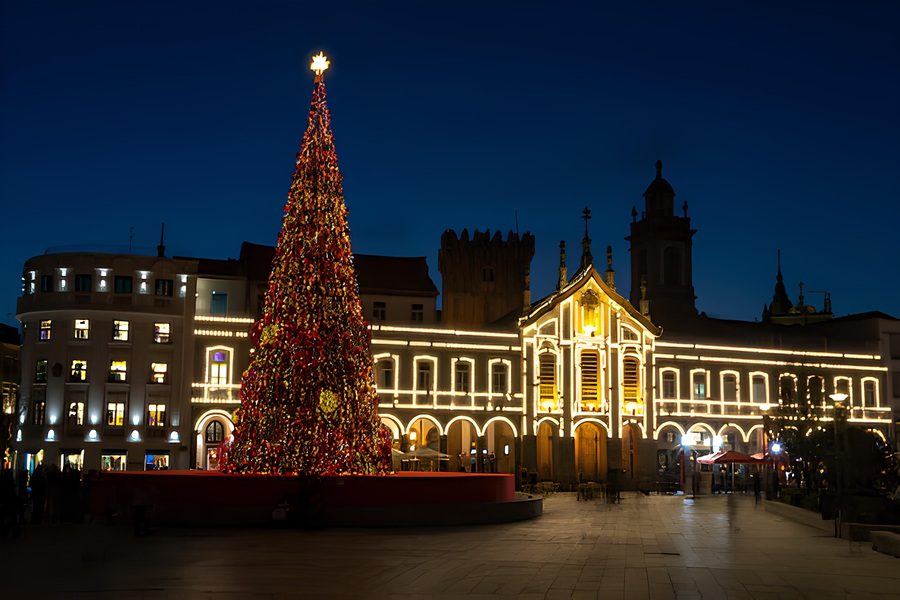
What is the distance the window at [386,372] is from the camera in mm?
63281

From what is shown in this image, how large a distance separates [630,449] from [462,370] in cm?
1215

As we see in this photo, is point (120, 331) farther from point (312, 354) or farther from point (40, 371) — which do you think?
point (312, 354)

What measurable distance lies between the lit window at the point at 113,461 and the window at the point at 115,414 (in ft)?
5.16

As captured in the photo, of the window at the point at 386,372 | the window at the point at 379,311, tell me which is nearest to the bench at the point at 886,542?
the window at the point at 386,372

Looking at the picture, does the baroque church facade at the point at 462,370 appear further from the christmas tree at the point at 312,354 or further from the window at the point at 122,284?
the christmas tree at the point at 312,354

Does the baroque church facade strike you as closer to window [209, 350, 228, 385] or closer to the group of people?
window [209, 350, 228, 385]

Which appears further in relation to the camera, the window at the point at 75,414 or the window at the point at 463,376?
the window at the point at 463,376

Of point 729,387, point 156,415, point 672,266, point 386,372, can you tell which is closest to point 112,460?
point 156,415

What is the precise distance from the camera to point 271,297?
32969 mm

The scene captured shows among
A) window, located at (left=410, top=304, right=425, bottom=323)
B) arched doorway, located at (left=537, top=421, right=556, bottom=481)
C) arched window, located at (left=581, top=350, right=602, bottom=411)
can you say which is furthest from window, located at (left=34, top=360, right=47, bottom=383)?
arched window, located at (left=581, top=350, right=602, bottom=411)

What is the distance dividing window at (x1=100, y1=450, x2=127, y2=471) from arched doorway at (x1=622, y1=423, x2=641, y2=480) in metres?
30.0

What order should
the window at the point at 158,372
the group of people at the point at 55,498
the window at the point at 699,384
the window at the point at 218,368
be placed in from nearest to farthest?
the group of people at the point at 55,498, the window at the point at 158,372, the window at the point at 218,368, the window at the point at 699,384

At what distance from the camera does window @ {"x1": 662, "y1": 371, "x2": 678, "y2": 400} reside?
6950 cm

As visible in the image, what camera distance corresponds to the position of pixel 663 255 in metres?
85.3
